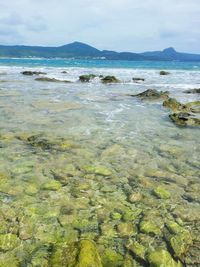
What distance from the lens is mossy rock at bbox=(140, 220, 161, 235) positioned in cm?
705

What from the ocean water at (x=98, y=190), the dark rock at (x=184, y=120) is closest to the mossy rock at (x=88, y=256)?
the ocean water at (x=98, y=190)

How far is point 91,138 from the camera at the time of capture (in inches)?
540

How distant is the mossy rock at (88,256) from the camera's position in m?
5.52

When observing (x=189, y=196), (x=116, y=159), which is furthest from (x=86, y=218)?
(x=116, y=159)

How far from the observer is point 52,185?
9.04m

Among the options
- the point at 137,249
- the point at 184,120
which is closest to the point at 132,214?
the point at 137,249

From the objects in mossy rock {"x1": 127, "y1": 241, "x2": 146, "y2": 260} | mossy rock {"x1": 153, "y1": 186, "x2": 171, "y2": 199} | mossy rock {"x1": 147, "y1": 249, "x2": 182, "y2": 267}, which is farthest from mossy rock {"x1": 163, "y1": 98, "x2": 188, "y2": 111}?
mossy rock {"x1": 147, "y1": 249, "x2": 182, "y2": 267}

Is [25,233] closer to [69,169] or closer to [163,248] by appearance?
[163,248]

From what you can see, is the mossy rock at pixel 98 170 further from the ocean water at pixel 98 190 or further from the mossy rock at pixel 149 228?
the mossy rock at pixel 149 228

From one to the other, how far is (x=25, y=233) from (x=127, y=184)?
3.34 m

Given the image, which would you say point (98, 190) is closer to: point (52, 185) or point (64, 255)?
point (52, 185)

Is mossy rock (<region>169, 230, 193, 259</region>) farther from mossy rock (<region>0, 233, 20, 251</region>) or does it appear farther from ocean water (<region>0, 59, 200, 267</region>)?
mossy rock (<region>0, 233, 20, 251</region>)

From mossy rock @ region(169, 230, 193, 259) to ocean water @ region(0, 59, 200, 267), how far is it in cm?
2

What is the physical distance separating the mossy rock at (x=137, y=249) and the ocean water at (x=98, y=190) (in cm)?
4
